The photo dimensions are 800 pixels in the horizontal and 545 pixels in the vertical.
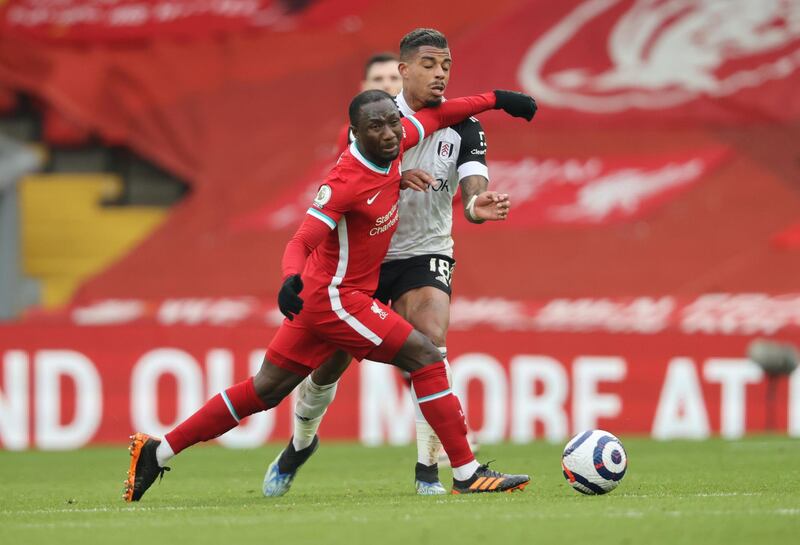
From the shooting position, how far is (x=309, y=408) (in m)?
7.62

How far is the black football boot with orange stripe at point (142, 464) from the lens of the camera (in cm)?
705

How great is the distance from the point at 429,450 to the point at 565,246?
8.77 metres

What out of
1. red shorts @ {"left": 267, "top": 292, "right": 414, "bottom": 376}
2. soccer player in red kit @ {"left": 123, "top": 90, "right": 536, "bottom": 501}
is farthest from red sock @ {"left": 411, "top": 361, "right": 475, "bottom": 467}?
red shorts @ {"left": 267, "top": 292, "right": 414, "bottom": 376}

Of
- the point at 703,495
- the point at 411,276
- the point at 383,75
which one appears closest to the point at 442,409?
the point at 411,276

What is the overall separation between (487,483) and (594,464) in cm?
54

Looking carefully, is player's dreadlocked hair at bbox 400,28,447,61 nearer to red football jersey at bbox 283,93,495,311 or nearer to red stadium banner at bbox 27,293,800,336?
red football jersey at bbox 283,93,495,311

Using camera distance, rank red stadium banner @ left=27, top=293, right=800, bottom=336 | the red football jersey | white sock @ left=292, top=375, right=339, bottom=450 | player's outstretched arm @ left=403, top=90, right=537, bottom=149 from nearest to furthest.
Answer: the red football jersey < player's outstretched arm @ left=403, top=90, right=537, bottom=149 < white sock @ left=292, top=375, right=339, bottom=450 < red stadium banner @ left=27, top=293, right=800, bottom=336

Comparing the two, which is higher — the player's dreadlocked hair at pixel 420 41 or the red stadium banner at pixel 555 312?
the player's dreadlocked hair at pixel 420 41

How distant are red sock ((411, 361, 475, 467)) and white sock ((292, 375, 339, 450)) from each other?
2.49 ft

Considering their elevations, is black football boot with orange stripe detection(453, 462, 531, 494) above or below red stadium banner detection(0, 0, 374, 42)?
below

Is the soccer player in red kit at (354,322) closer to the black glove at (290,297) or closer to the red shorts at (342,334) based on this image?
the red shorts at (342,334)

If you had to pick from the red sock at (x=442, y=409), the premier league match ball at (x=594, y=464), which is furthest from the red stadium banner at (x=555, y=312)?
the premier league match ball at (x=594, y=464)

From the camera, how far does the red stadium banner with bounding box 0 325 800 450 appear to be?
12.9 metres

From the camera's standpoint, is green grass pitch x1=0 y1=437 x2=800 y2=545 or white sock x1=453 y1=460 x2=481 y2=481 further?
white sock x1=453 y1=460 x2=481 y2=481
